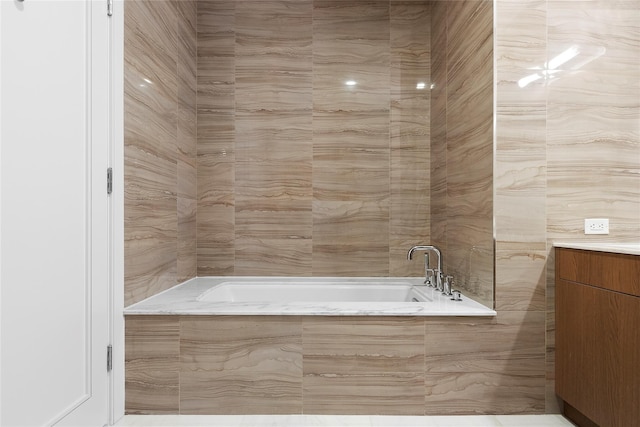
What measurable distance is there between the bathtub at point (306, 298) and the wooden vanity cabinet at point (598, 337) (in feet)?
1.10

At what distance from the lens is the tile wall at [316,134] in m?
3.23

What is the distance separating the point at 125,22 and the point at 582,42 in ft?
6.95

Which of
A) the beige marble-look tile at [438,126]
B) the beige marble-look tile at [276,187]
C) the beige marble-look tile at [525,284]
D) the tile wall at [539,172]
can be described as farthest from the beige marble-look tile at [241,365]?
the beige marble-look tile at [438,126]

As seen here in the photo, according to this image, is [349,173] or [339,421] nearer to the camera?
[339,421]

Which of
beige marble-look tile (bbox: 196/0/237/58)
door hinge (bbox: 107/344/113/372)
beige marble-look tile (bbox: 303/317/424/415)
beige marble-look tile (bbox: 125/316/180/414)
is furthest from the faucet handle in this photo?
beige marble-look tile (bbox: 196/0/237/58)

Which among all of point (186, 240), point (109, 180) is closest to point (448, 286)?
point (186, 240)

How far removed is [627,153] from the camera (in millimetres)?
2146

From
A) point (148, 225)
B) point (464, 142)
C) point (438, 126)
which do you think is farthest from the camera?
point (438, 126)

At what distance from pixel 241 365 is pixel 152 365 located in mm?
407

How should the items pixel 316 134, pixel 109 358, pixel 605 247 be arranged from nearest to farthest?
pixel 605 247
pixel 109 358
pixel 316 134

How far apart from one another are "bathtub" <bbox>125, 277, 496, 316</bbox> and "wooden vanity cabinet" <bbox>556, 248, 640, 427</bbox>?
33cm

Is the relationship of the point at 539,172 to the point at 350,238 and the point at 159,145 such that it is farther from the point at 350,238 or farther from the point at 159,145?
the point at 159,145

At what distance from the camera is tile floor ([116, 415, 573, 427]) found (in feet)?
6.63

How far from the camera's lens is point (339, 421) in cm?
205
